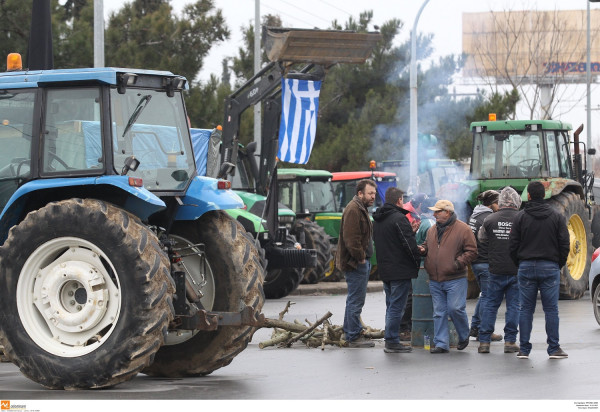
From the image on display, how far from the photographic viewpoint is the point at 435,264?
1294 cm

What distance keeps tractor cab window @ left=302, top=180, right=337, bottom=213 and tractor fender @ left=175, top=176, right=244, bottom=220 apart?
48.6 ft

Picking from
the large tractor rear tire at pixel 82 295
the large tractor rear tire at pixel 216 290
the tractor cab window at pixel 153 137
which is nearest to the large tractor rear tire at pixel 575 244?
the large tractor rear tire at pixel 216 290

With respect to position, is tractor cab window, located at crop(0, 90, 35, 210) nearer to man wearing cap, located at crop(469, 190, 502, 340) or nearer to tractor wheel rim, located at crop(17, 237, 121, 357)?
tractor wheel rim, located at crop(17, 237, 121, 357)

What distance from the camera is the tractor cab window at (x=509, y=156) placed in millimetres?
21453

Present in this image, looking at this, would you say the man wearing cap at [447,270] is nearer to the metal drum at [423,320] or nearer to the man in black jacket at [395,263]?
the man in black jacket at [395,263]

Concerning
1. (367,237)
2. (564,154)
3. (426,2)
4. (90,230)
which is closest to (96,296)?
(90,230)

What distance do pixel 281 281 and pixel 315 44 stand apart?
5.34 metres

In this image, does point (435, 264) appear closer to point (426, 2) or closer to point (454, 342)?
point (454, 342)

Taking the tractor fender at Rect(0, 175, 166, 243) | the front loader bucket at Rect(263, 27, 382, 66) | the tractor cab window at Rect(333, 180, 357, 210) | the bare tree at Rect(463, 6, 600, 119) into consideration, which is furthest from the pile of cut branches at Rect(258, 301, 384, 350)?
the bare tree at Rect(463, 6, 600, 119)

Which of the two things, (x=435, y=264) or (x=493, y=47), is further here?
(x=493, y=47)

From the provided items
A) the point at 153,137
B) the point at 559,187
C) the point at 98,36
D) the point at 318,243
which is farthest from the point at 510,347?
the point at 98,36

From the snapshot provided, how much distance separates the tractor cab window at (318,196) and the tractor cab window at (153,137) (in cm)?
1469

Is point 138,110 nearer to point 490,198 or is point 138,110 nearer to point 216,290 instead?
point 216,290

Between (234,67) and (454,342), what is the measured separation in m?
25.6
